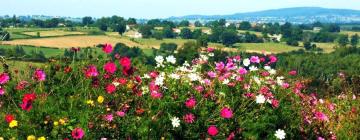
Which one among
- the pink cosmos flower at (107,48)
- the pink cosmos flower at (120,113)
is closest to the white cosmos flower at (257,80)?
the pink cosmos flower at (107,48)

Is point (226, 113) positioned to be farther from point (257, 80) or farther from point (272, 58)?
point (272, 58)

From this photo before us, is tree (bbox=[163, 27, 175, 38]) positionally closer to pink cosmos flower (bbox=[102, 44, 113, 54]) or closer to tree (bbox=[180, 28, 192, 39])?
tree (bbox=[180, 28, 192, 39])

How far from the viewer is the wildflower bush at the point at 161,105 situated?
17.3 ft

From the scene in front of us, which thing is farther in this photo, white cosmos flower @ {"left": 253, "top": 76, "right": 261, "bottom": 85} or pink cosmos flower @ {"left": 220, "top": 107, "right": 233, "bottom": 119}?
white cosmos flower @ {"left": 253, "top": 76, "right": 261, "bottom": 85}

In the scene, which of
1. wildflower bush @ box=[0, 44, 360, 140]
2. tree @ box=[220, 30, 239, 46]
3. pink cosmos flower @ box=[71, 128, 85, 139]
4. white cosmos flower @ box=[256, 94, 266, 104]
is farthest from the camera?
tree @ box=[220, 30, 239, 46]

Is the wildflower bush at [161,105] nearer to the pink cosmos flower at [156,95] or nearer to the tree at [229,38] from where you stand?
the pink cosmos flower at [156,95]

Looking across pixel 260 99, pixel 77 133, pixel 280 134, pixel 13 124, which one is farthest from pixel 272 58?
pixel 13 124

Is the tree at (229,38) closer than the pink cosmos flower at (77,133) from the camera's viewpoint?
No

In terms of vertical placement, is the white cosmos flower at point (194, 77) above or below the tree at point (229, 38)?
above

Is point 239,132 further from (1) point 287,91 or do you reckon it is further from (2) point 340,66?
(2) point 340,66

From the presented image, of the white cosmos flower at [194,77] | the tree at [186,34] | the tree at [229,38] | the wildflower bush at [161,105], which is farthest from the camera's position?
the tree at [186,34]

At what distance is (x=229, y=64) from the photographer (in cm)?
736

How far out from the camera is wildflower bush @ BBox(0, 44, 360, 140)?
208 inches

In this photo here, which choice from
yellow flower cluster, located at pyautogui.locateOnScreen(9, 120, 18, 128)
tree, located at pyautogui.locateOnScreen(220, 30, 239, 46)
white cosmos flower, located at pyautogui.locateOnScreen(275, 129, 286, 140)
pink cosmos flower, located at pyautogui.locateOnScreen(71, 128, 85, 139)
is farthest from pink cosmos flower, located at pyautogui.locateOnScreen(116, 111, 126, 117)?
tree, located at pyautogui.locateOnScreen(220, 30, 239, 46)
